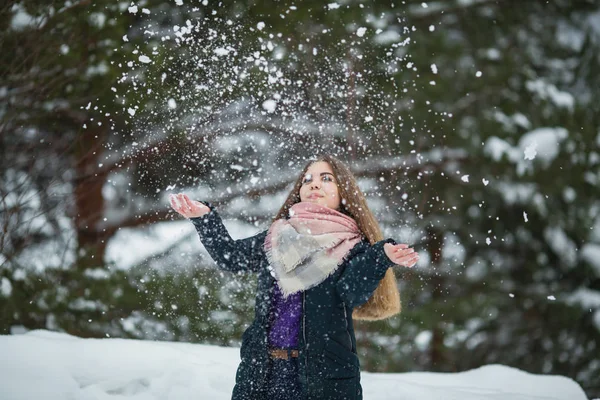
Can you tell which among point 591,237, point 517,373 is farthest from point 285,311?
point 591,237

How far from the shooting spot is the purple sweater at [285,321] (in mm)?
2021

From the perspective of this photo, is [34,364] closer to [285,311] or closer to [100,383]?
[100,383]

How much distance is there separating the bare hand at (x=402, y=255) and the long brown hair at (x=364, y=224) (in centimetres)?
39

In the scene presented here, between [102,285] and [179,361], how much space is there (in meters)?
2.28

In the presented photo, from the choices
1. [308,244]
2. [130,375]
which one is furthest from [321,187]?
[130,375]

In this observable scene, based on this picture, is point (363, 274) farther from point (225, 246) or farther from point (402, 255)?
point (225, 246)

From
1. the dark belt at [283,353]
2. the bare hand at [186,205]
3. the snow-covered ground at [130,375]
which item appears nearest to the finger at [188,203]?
the bare hand at [186,205]

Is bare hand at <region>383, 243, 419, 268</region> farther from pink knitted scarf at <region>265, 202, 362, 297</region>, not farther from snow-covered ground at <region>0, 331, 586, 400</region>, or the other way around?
snow-covered ground at <region>0, 331, 586, 400</region>

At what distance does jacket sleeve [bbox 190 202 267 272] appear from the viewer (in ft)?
7.25

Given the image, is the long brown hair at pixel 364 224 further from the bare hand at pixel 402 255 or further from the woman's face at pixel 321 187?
the bare hand at pixel 402 255

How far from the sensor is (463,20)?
5719mm

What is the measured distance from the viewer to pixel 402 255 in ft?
6.07

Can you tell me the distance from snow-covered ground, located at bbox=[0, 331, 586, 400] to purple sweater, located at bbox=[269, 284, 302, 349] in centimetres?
70

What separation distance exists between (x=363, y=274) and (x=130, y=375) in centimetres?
126
